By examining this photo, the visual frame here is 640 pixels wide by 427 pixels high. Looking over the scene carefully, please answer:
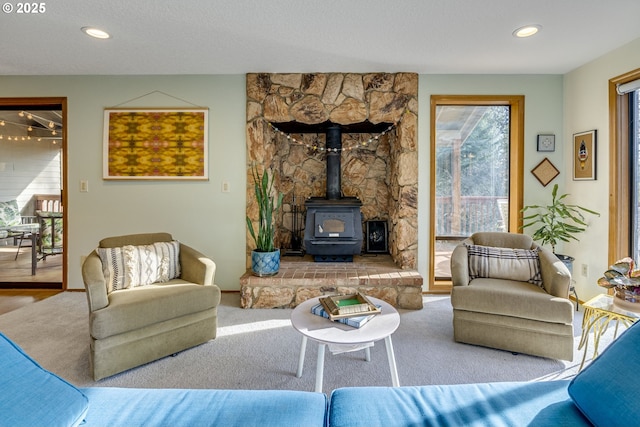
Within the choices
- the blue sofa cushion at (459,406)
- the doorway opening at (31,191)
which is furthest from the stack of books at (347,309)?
the doorway opening at (31,191)

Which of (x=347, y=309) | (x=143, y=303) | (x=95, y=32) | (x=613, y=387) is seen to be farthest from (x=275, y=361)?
(x=95, y=32)

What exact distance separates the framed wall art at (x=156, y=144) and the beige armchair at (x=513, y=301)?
2.74 metres

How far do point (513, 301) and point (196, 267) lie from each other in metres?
2.23

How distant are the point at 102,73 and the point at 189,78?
90cm

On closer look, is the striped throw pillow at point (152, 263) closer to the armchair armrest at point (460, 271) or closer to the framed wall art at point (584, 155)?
the armchair armrest at point (460, 271)

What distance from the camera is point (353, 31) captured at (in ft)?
8.39

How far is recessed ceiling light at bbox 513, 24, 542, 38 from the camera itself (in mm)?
2480

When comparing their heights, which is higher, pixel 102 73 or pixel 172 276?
pixel 102 73

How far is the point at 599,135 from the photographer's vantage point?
3.09 metres

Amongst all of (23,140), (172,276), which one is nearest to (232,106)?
(172,276)

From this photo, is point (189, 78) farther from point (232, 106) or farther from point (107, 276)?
point (107, 276)

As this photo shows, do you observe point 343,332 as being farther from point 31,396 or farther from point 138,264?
point 138,264

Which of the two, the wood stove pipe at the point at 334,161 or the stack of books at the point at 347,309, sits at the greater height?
the wood stove pipe at the point at 334,161

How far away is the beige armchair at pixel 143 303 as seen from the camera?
1.96m
